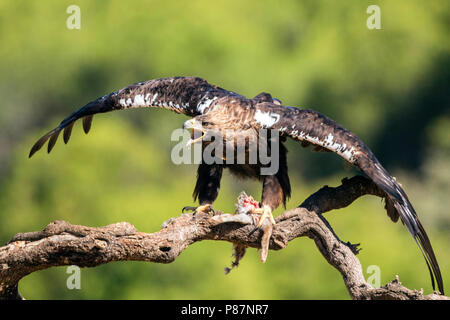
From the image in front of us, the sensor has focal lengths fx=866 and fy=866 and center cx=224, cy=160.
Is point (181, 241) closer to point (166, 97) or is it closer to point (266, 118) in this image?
point (266, 118)

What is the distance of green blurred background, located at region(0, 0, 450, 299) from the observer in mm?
16734

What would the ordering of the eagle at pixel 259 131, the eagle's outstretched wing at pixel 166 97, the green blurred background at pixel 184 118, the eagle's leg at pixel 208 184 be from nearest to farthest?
the eagle at pixel 259 131, the eagle's leg at pixel 208 184, the eagle's outstretched wing at pixel 166 97, the green blurred background at pixel 184 118

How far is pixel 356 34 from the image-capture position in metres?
27.5

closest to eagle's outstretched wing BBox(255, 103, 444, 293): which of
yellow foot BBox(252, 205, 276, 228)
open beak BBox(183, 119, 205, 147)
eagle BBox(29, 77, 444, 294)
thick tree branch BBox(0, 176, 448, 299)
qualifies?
eagle BBox(29, 77, 444, 294)

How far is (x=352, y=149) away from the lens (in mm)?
7312

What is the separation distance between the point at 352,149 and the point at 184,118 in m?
14.9

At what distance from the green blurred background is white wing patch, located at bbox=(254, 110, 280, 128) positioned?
27.0 ft

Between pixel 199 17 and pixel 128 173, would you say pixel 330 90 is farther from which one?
pixel 128 173

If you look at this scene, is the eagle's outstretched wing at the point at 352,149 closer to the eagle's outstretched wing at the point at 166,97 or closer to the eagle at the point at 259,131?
the eagle at the point at 259,131

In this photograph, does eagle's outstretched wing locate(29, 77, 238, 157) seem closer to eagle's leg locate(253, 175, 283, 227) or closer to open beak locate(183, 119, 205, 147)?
open beak locate(183, 119, 205, 147)

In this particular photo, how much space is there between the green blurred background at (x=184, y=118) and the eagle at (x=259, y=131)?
7.49 m

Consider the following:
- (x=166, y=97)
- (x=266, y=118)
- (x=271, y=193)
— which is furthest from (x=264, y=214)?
(x=166, y=97)

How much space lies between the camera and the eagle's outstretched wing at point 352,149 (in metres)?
7.18

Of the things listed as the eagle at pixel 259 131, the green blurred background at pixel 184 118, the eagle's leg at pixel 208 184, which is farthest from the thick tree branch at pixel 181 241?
the green blurred background at pixel 184 118
